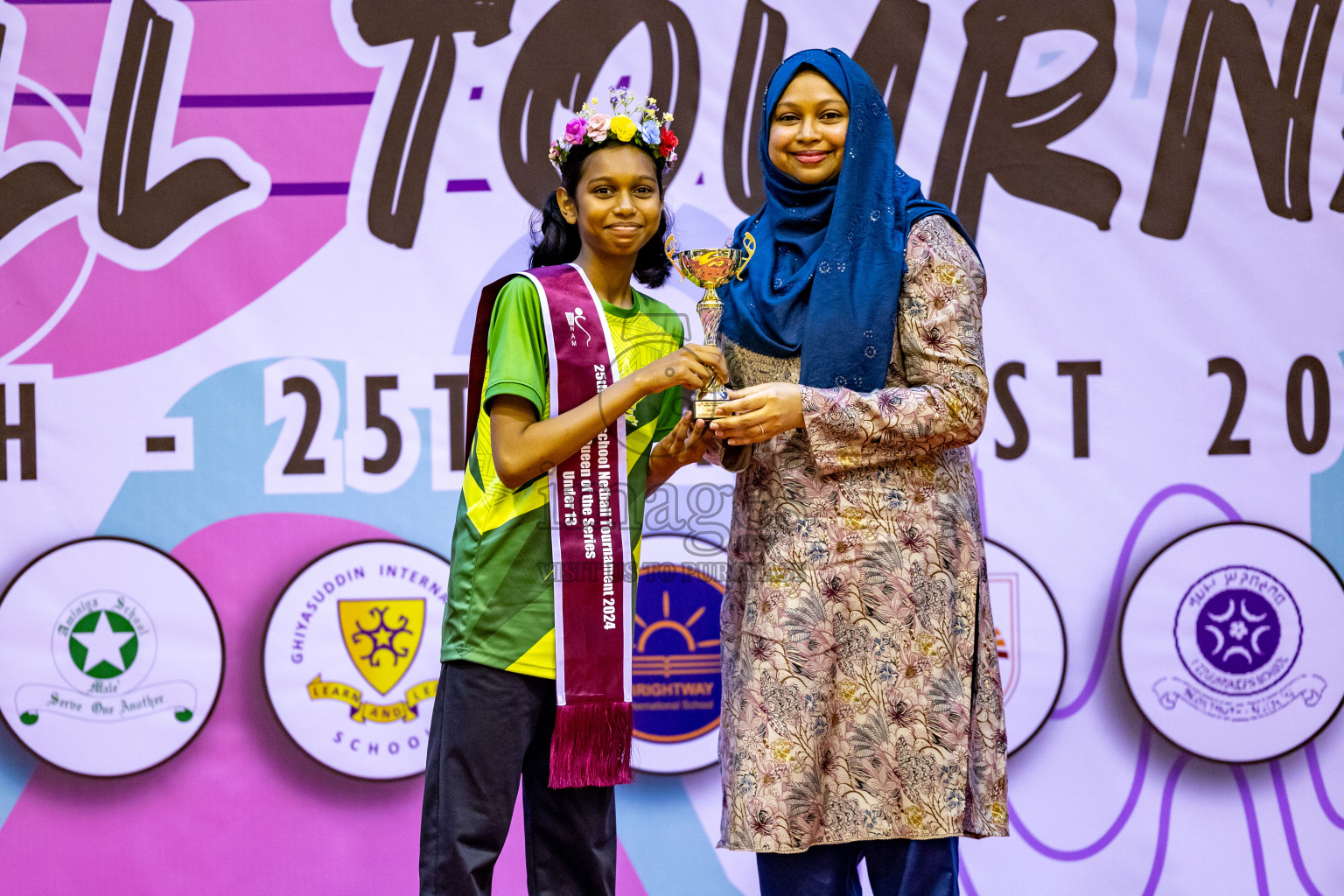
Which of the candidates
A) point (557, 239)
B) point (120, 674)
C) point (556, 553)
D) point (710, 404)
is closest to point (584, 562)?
point (556, 553)

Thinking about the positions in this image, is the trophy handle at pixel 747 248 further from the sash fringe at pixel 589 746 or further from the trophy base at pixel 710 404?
the sash fringe at pixel 589 746

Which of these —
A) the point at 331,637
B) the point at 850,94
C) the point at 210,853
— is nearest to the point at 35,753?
the point at 210,853

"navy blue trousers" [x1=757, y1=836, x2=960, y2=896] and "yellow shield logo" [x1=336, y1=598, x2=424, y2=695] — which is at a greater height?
"navy blue trousers" [x1=757, y1=836, x2=960, y2=896]

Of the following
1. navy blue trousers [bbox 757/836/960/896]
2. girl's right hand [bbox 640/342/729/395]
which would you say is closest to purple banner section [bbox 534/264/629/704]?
girl's right hand [bbox 640/342/729/395]

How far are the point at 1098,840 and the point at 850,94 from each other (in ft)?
6.70

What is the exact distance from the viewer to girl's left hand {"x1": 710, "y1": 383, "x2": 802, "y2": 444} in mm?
1697

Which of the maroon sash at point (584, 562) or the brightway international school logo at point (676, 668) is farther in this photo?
the brightway international school logo at point (676, 668)

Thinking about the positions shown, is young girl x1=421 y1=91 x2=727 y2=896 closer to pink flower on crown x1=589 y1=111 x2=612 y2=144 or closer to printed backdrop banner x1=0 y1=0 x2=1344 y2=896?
pink flower on crown x1=589 y1=111 x2=612 y2=144

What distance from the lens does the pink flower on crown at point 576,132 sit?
190 cm

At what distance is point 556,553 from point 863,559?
486mm

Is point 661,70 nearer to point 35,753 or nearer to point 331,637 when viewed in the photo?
point 331,637

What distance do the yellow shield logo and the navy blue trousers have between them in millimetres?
1319

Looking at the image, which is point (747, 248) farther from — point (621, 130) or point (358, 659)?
point (358, 659)

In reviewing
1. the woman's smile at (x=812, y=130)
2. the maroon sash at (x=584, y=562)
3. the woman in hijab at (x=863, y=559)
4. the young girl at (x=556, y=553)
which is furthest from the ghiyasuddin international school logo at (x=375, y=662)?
the woman's smile at (x=812, y=130)
